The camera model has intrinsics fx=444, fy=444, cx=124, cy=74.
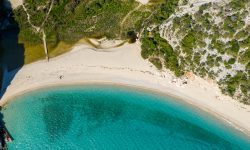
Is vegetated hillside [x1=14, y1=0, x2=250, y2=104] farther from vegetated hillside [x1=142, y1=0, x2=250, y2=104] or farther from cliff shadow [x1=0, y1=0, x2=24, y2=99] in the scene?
cliff shadow [x1=0, y1=0, x2=24, y2=99]

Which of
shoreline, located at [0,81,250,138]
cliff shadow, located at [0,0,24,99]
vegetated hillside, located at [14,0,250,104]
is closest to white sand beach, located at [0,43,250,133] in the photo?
shoreline, located at [0,81,250,138]

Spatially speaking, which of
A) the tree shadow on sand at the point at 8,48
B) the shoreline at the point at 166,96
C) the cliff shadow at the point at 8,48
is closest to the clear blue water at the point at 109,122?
the shoreline at the point at 166,96

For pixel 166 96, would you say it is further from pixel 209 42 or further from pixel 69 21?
pixel 69 21

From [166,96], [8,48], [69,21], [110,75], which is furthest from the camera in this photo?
[69,21]

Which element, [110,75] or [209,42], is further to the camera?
[110,75]

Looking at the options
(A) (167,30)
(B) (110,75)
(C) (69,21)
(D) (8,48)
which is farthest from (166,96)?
(D) (8,48)

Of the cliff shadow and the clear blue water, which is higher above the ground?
the cliff shadow

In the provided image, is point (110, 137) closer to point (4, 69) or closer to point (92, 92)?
point (92, 92)
